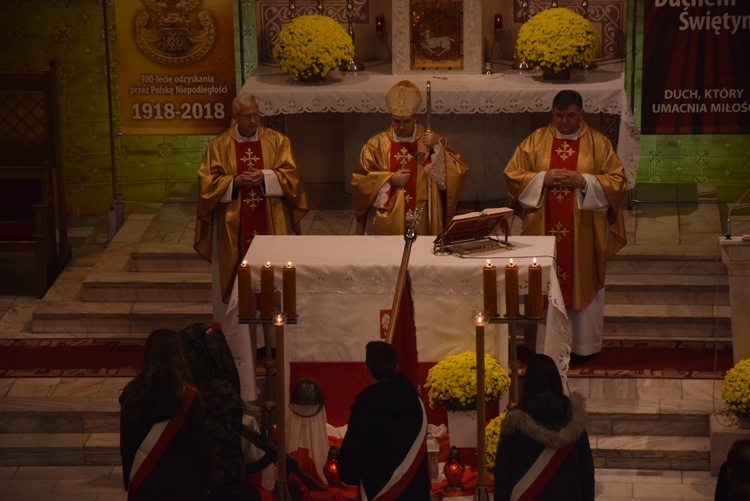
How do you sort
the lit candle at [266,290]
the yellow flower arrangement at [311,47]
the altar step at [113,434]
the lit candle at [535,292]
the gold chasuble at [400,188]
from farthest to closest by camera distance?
the yellow flower arrangement at [311,47] < the gold chasuble at [400,188] < the altar step at [113,434] < the lit candle at [266,290] < the lit candle at [535,292]

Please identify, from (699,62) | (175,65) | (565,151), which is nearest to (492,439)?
(565,151)

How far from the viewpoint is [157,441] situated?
6789 mm

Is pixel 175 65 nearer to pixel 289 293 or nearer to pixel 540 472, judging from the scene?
pixel 289 293

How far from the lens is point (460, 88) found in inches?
429

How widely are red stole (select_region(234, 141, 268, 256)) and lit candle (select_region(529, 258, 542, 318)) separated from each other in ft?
9.06

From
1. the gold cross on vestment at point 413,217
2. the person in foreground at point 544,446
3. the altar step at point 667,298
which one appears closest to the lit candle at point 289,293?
the gold cross on vestment at point 413,217

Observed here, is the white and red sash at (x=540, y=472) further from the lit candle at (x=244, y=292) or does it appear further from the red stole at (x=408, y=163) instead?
the red stole at (x=408, y=163)

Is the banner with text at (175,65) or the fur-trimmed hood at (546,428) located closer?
the fur-trimmed hood at (546,428)

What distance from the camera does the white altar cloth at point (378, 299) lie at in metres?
8.36

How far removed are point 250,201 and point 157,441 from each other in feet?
11.0

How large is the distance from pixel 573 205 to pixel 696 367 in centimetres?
128

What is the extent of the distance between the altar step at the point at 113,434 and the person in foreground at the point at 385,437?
2413 mm

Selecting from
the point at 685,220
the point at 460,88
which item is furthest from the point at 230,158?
the point at 685,220

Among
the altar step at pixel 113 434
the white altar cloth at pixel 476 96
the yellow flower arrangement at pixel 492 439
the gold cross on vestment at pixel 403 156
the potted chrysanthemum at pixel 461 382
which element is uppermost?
the white altar cloth at pixel 476 96
